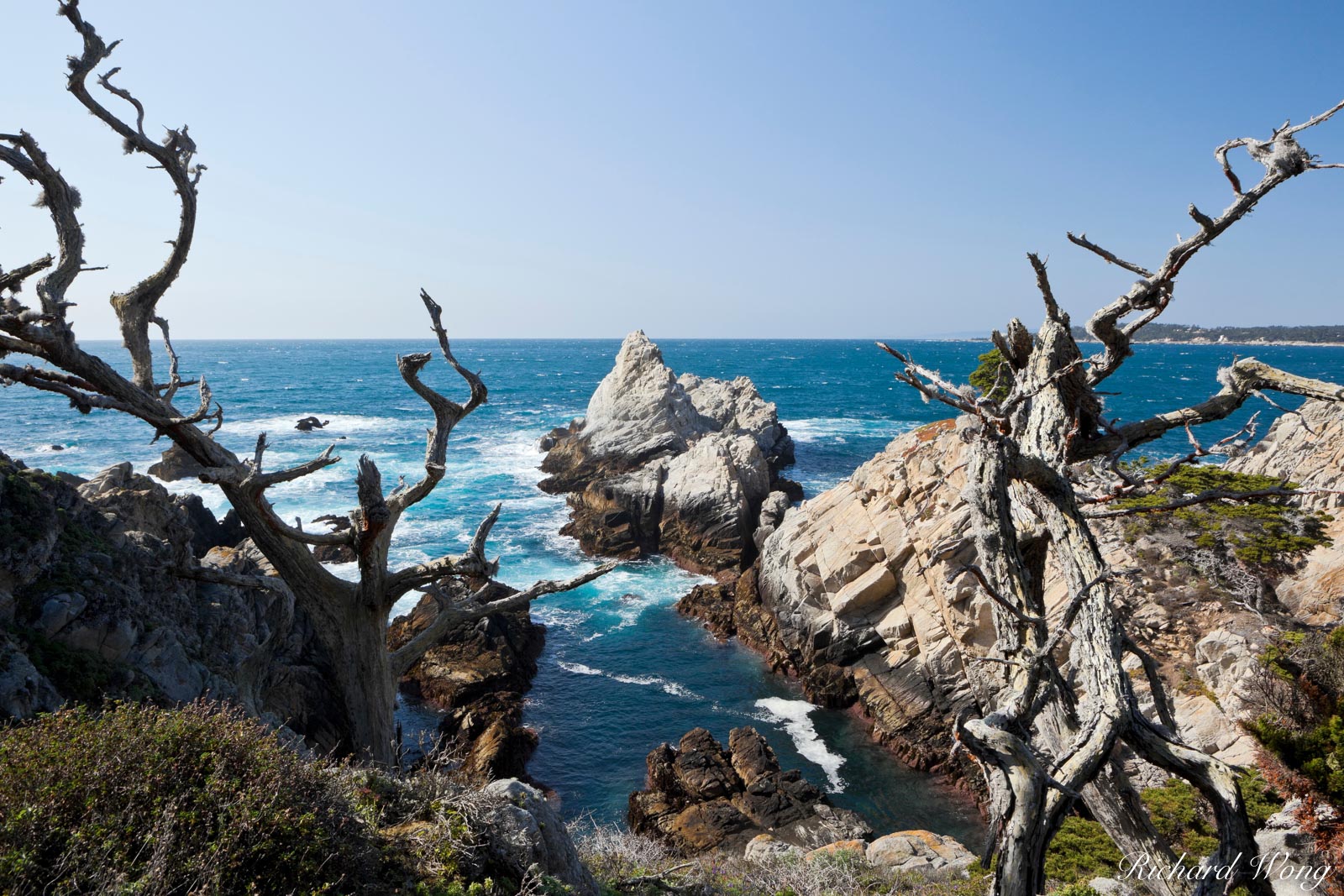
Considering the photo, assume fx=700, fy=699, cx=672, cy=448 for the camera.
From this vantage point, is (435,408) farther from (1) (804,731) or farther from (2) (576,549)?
(2) (576,549)

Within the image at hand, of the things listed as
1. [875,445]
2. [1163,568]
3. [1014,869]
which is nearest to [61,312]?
[1014,869]

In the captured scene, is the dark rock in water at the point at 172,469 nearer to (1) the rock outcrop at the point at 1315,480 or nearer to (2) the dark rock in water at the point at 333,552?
→ (2) the dark rock in water at the point at 333,552

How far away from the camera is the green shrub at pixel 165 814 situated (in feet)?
11.6

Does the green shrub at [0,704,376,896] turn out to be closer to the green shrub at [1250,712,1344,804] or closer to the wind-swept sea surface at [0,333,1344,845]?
the green shrub at [1250,712,1344,804]

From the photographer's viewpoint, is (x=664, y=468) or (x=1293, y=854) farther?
(x=664, y=468)

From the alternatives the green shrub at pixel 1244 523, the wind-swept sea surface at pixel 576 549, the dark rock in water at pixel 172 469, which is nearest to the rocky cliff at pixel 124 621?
the wind-swept sea surface at pixel 576 549

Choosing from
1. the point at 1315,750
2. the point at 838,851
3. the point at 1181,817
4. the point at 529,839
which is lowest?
the point at 838,851

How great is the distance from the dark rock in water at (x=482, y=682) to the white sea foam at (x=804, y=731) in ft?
24.1

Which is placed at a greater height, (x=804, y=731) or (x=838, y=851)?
(x=838, y=851)

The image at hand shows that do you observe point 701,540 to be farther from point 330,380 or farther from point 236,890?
point 330,380

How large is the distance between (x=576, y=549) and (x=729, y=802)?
19581 millimetres

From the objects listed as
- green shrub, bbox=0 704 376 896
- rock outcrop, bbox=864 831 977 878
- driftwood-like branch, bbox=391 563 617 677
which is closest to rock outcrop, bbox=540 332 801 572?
rock outcrop, bbox=864 831 977 878

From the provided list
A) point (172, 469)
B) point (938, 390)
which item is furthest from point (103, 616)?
point (172, 469)

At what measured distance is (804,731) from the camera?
20.8 m
